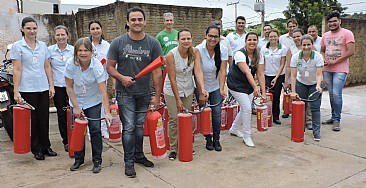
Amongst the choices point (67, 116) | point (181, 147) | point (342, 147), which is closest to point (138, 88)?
point (181, 147)

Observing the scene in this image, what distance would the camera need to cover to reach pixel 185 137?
396cm

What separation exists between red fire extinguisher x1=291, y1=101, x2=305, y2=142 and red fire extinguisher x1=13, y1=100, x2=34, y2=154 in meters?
3.34

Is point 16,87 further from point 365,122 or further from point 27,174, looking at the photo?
point 365,122

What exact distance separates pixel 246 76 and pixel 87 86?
2054 mm

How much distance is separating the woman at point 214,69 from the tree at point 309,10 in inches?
967

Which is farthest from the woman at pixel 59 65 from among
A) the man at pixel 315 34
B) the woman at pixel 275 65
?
the man at pixel 315 34

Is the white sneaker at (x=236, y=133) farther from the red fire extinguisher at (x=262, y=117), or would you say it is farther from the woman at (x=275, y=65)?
the woman at (x=275, y=65)

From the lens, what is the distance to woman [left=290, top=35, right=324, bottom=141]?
4879 millimetres

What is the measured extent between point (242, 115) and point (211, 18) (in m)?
3.41

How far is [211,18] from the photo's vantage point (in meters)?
7.51

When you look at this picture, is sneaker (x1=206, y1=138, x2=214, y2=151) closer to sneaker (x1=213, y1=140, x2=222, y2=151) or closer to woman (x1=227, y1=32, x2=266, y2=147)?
sneaker (x1=213, y1=140, x2=222, y2=151)

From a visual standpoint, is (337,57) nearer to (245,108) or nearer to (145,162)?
(245,108)

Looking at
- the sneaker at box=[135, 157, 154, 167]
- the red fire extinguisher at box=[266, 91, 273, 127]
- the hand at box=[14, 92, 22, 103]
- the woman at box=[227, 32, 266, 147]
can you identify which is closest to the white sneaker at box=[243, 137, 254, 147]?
the woman at box=[227, 32, 266, 147]

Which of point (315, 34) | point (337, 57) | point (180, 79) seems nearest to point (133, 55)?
point (180, 79)
